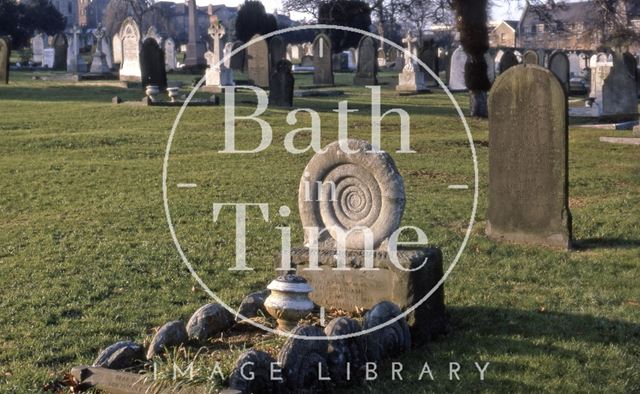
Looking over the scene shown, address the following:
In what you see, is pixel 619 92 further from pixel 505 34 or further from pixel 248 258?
pixel 505 34

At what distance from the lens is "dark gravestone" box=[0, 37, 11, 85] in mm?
34469

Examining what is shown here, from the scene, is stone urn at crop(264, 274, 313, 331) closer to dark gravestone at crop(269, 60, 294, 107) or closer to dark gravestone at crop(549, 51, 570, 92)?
dark gravestone at crop(269, 60, 294, 107)

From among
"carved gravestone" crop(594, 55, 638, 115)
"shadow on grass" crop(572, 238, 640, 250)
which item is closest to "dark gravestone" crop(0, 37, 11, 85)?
"carved gravestone" crop(594, 55, 638, 115)

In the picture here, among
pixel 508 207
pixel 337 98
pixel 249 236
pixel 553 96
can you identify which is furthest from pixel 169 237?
pixel 337 98

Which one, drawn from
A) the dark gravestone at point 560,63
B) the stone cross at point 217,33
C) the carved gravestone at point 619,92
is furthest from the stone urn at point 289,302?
the dark gravestone at point 560,63

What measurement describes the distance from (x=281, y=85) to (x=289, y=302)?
19192 millimetres

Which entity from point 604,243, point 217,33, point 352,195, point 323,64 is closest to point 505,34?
point 323,64

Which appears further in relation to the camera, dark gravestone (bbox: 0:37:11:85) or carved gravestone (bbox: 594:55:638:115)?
dark gravestone (bbox: 0:37:11:85)

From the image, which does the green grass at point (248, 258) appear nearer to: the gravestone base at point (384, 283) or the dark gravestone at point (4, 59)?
the gravestone base at point (384, 283)

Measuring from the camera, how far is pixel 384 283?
7359 mm

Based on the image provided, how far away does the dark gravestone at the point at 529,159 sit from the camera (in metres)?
10.4

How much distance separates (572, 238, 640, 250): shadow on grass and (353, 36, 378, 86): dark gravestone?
29550 mm

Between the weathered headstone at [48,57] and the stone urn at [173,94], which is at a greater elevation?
the weathered headstone at [48,57]

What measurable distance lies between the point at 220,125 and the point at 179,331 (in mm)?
15669
